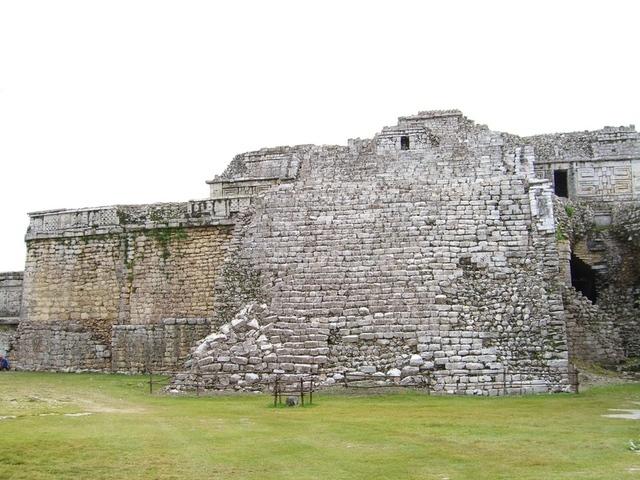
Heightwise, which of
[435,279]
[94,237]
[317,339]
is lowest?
[317,339]

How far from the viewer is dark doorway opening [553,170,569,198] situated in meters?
28.6

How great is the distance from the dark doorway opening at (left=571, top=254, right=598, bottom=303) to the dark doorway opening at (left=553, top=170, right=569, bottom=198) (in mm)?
3864

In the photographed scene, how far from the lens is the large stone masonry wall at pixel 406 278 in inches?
695

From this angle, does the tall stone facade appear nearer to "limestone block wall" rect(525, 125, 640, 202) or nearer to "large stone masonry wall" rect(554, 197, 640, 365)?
"large stone masonry wall" rect(554, 197, 640, 365)

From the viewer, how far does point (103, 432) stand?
11398 millimetres

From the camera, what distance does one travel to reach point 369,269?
20.0 m

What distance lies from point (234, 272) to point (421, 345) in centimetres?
593

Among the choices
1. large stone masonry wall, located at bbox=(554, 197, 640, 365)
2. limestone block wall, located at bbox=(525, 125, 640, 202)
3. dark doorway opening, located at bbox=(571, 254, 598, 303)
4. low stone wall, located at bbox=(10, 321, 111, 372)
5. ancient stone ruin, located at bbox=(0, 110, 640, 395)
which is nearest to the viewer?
ancient stone ruin, located at bbox=(0, 110, 640, 395)

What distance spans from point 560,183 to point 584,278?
451cm

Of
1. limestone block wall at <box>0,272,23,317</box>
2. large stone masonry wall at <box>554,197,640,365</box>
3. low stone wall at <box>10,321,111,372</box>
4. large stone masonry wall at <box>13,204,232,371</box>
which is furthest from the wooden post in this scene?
limestone block wall at <box>0,272,23,317</box>

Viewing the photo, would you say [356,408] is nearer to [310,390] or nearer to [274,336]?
[310,390]

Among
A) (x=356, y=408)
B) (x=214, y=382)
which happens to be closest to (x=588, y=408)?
(x=356, y=408)

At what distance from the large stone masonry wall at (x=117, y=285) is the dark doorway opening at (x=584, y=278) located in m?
10.3

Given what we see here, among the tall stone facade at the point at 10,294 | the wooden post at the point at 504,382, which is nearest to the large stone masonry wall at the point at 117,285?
the tall stone facade at the point at 10,294
